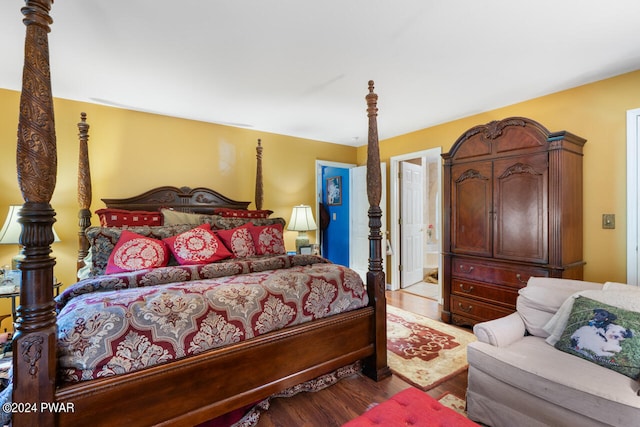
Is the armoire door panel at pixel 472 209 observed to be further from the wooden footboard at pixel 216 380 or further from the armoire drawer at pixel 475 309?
the wooden footboard at pixel 216 380

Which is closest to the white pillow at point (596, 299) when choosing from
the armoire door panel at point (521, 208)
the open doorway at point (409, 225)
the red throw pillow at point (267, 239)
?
the armoire door panel at point (521, 208)

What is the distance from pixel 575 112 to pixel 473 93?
3.15ft

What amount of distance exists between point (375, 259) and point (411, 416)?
3.85 feet

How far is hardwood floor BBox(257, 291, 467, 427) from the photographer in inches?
68.5

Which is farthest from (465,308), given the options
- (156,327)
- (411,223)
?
(156,327)

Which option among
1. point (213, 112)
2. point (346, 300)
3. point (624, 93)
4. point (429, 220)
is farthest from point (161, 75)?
point (429, 220)

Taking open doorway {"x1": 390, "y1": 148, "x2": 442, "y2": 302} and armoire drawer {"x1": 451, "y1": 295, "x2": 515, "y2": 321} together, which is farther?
open doorway {"x1": 390, "y1": 148, "x2": 442, "y2": 302}

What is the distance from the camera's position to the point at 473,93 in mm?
2918

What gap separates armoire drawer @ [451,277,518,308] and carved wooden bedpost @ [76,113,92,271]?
3923mm

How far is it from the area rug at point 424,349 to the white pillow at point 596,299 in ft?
2.69

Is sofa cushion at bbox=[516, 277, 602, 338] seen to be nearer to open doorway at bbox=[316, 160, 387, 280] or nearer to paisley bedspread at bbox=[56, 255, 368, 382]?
paisley bedspread at bbox=[56, 255, 368, 382]

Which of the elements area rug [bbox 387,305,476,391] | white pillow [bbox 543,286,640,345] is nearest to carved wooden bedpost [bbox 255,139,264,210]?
area rug [bbox 387,305,476,391]

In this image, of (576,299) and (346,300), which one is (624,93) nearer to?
(576,299)

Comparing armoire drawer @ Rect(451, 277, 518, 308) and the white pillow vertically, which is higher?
the white pillow
